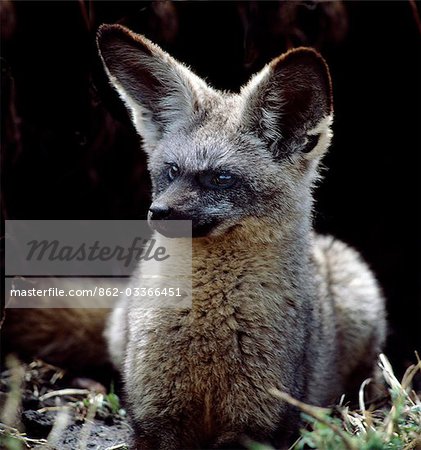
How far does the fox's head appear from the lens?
409cm

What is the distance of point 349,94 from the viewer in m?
7.00

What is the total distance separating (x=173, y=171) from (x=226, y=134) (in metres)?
0.39

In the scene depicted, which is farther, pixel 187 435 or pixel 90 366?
pixel 90 366

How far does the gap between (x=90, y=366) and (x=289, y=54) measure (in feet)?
10.4

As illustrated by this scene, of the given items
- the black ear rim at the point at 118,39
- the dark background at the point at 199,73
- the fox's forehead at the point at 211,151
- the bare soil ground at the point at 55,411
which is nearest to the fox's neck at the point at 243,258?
the fox's forehead at the point at 211,151

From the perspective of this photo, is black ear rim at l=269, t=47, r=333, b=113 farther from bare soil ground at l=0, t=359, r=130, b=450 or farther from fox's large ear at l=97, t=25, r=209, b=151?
bare soil ground at l=0, t=359, r=130, b=450

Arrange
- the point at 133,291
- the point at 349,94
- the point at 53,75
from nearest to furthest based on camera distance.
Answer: the point at 133,291
the point at 53,75
the point at 349,94

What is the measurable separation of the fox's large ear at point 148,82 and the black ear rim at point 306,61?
27.1 inches

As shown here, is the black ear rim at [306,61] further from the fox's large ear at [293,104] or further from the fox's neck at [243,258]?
the fox's neck at [243,258]

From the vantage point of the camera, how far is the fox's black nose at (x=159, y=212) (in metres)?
3.84

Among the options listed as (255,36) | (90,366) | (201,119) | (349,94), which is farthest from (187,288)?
(349,94)

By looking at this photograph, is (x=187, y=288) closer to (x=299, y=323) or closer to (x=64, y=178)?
(x=299, y=323)

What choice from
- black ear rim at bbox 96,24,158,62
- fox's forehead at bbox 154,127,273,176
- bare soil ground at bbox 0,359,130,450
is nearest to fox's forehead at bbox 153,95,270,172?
fox's forehead at bbox 154,127,273,176

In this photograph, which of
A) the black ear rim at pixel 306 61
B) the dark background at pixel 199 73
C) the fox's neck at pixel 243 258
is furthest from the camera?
the dark background at pixel 199 73
